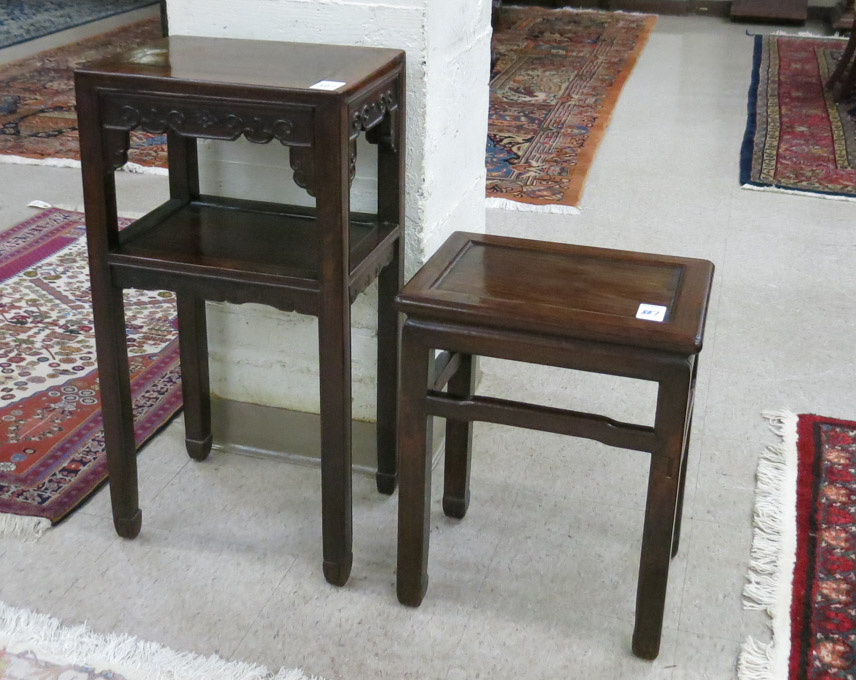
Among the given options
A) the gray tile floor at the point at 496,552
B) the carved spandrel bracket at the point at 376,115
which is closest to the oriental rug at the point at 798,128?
the gray tile floor at the point at 496,552

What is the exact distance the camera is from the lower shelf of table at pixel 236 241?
5.29 ft

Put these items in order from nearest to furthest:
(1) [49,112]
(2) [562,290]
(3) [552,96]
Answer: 1. (2) [562,290]
2. (1) [49,112]
3. (3) [552,96]

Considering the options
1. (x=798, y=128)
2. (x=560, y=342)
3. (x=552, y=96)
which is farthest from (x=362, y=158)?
(x=552, y=96)

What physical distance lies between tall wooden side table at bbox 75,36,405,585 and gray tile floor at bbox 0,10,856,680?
0.38ft

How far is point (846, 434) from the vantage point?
7.29ft

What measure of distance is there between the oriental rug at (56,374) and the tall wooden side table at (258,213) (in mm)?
256

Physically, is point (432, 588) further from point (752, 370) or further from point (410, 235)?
point (752, 370)

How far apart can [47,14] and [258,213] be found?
20.4 feet

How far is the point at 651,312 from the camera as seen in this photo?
1480 mm

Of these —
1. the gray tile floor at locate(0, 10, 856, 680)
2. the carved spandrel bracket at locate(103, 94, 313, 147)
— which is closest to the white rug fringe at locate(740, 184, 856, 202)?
the gray tile floor at locate(0, 10, 856, 680)

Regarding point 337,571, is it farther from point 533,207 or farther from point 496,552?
point 533,207

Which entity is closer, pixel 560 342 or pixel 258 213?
pixel 560 342

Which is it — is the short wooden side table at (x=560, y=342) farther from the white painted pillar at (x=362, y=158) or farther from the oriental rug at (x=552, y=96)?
the oriental rug at (x=552, y=96)

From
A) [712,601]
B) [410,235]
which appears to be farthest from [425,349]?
[712,601]
